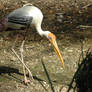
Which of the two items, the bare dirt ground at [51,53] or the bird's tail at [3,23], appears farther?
the bird's tail at [3,23]

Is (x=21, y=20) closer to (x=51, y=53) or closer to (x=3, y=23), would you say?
(x=3, y=23)

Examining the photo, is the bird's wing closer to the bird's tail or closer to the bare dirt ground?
the bird's tail

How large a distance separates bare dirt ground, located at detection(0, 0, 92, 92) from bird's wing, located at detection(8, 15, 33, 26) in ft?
2.76

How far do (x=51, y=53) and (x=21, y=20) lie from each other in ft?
3.66

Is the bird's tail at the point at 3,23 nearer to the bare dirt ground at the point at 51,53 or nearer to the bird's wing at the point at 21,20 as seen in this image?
the bird's wing at the point at 21,20

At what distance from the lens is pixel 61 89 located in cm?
386

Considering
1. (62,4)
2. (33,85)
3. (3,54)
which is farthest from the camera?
(62,4)

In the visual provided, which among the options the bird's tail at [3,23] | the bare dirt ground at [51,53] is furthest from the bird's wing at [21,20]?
the bare dirt ground at [51,53]

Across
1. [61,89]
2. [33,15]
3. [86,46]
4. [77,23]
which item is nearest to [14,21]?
Result: [33,15]

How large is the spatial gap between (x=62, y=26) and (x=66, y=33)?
0.44m

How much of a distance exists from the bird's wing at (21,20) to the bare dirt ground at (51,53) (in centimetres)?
84

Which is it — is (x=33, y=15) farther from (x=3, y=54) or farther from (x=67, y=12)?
(x=67, y=12)

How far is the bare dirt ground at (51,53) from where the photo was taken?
13.2 ft

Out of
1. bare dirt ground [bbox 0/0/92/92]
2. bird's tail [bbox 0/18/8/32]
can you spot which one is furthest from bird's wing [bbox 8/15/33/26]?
bare dirt ground [bbox 0/0/92/92]
